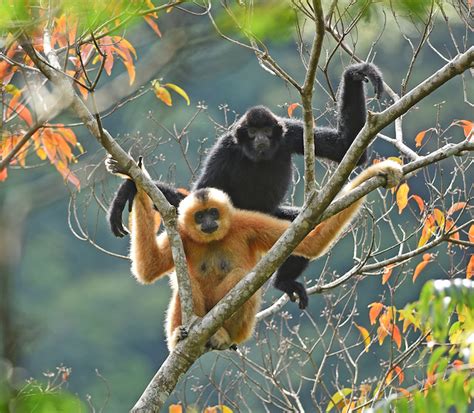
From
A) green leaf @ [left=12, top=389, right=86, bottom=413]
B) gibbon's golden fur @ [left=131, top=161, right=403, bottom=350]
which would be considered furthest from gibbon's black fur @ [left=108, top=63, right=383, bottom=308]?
green leaf @ [left=12, top=389, right=86, bottom=413]

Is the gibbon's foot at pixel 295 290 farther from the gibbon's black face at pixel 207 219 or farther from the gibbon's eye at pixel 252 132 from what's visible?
the gibbon's eye at pixel 252 132

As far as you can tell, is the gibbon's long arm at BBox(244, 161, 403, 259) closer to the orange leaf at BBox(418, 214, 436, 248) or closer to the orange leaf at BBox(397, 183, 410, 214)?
the orange leaf at BBox(397, 183, 410, 214)

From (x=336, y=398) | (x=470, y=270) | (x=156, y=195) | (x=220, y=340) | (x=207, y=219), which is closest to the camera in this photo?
(x=156, y=195)

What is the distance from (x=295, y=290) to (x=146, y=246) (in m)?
2.01

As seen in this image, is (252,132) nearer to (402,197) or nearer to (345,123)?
(345,123)

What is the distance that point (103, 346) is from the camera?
90.3 ft

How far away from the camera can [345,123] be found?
27.5ft

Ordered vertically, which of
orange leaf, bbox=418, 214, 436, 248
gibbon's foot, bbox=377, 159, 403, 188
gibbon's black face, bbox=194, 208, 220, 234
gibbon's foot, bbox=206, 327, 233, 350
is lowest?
gibbon's foot, bbox=206, 327, 233, 350

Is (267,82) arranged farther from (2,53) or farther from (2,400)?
(2,400)

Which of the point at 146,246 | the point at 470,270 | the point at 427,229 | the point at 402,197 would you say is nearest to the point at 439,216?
the point at 427,229

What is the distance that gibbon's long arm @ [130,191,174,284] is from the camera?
6633 millimetres

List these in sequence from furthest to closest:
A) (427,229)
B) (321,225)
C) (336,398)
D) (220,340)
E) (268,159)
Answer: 1. (268,159)
2. (336,398)
3. (427,229)
4. (220,340)
5. (321,225)

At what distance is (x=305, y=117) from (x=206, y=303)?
263 centimetres

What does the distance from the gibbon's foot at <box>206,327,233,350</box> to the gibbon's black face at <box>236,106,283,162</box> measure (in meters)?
2.25
